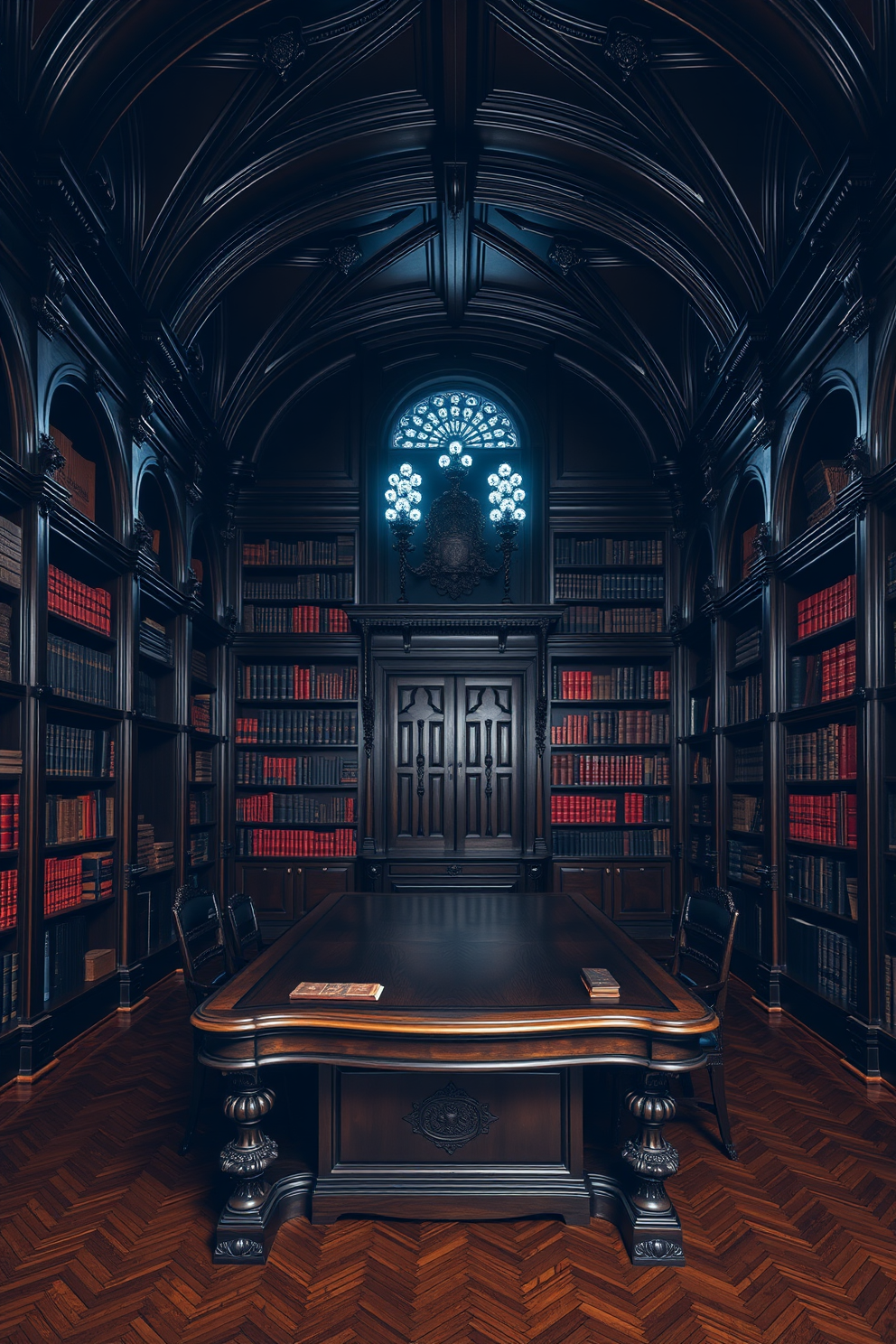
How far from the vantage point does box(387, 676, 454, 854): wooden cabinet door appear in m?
6.93

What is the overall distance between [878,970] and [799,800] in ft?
A: 4.02

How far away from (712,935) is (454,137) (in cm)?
484

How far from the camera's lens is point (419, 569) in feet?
23.6

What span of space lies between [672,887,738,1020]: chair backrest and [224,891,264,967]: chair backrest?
5.44ft

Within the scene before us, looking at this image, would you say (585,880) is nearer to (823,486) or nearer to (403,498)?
(403,498)

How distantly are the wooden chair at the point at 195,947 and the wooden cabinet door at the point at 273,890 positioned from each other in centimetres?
382

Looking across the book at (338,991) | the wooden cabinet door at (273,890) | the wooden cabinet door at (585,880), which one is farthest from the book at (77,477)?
the wooden cabinet door at (585,880)

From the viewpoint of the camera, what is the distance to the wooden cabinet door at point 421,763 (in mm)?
6930

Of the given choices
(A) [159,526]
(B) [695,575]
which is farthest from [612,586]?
(A) [159,526]

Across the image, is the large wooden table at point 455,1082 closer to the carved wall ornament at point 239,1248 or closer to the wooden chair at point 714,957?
the carved wall ornament at point 239,1248

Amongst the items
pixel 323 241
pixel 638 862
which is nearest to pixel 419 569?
pixel 323 241

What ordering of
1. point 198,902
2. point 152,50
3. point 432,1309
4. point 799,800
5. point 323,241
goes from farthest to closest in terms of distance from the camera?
point 323,241 < point 799,800 < point 152,50 < point 198,902 < point 432,1309

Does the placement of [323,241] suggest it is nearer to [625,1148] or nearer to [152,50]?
[152,50]

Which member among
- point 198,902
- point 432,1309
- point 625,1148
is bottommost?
point 432,1309
